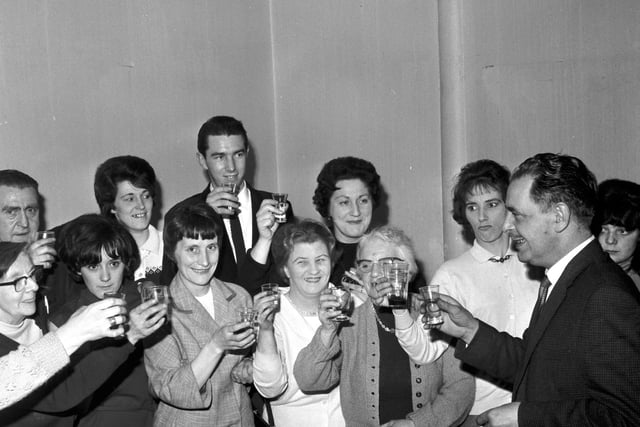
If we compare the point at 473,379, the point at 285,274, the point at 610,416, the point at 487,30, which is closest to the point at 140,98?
the point at 285,274

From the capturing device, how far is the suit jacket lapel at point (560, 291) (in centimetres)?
266

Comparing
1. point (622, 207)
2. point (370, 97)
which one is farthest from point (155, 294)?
point (370, 97)

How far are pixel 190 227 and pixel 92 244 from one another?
0.47 m

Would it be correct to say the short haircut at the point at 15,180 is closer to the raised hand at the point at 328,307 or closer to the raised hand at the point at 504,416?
the raised hand at the point at 328,307

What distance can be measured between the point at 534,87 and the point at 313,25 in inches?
76.5

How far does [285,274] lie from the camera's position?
12.3ft

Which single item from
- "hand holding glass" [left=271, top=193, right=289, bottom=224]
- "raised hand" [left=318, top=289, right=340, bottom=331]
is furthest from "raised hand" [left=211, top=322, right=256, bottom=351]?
"hand holding glass" [left=271, top=193, right=289, bottom=224]

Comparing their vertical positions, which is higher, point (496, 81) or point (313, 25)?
point (313, 25)

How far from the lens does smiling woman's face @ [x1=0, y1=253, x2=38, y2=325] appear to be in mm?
2965

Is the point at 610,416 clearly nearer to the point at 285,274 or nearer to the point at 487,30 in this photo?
the point at 285,274

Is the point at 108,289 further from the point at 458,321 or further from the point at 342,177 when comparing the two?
the point at 458,321

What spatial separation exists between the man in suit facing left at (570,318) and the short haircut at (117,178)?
7.78ft

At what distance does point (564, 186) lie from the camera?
2754 mm

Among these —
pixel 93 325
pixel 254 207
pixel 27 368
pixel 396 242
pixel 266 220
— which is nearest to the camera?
pixel 27 368
